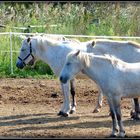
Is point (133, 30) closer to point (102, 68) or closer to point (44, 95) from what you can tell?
A: point (44, 95)

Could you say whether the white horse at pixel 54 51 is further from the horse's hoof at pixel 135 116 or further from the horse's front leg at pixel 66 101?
the horse's hoof at pixel 135 116

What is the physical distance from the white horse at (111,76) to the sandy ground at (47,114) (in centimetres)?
53

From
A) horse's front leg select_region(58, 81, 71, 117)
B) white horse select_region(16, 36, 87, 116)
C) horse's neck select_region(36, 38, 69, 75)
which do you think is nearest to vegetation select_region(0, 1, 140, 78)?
white horse select_region(16, 36, 87, 116)

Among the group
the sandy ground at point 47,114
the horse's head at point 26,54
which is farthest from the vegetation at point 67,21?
the horse's head at point 26,54

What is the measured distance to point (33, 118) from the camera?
28.6 ft

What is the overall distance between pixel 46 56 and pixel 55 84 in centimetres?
291

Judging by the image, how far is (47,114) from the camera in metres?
9.12

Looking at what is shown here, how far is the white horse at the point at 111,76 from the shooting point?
6934mm

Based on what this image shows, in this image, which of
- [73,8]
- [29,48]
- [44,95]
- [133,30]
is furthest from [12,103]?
[73,8]

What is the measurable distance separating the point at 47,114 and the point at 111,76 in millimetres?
2494

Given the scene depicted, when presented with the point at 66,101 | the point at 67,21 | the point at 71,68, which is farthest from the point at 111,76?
the point at 67,21

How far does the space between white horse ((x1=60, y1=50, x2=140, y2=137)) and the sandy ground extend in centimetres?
53

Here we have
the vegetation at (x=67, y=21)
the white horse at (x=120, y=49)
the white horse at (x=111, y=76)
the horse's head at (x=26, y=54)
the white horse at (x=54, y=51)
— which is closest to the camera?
the white horse at (x=111, y=76)

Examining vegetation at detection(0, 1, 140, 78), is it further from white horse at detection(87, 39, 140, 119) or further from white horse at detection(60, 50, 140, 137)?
white horse at detection(60, 50, 140, 137)
